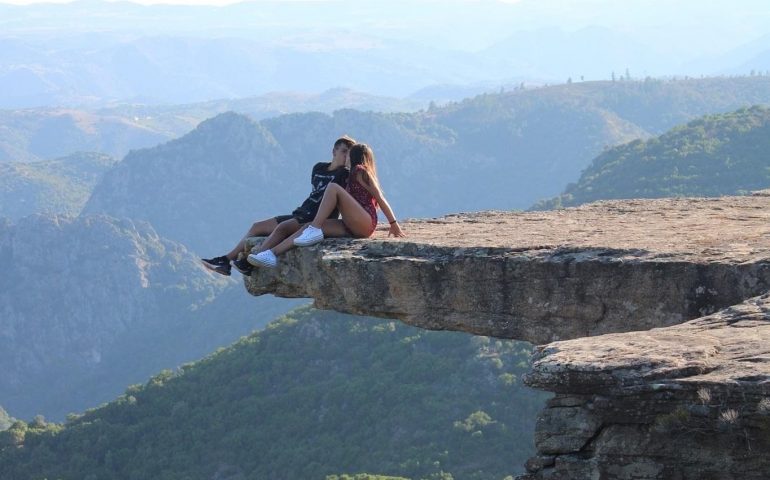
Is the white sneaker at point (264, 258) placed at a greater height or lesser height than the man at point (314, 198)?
lesser

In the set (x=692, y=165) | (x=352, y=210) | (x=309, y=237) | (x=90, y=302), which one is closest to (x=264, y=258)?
(x=309, y=237)

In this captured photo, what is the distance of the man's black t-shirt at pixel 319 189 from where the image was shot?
46.5 ft

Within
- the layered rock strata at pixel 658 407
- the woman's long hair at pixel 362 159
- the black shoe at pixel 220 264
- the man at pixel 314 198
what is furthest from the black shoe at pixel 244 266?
the layered rock strata at pixel 658 407

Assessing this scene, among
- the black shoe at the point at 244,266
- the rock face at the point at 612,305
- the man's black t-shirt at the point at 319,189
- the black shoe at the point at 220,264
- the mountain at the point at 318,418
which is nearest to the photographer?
the rock face at the point at 612,305

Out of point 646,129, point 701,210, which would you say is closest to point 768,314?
point 701,210

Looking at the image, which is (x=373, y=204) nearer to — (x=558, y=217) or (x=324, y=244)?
(x=324, y=244)

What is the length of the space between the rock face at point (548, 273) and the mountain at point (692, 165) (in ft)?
246

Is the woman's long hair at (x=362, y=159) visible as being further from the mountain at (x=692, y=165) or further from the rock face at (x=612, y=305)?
the mountain at (x=692, y=165)

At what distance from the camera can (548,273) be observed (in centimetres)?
1206

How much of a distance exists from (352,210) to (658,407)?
6.12 meters

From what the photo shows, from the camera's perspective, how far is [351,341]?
6744 centimetres

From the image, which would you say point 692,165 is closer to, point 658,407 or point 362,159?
point 362,159

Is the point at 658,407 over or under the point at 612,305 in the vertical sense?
under

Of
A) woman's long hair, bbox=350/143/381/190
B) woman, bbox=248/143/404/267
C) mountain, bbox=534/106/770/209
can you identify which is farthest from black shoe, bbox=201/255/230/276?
mountain, bbox=534/106/770/209
